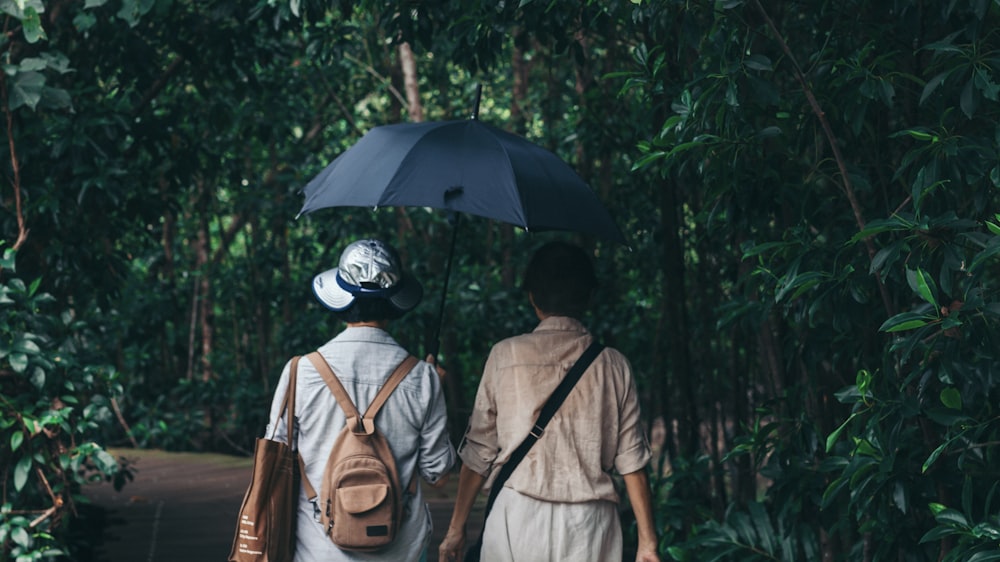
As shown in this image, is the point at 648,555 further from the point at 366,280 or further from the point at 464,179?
the point at 464,179

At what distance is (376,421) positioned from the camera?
11.4 feet

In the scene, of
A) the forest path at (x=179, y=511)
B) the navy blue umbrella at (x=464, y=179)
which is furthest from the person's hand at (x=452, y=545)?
the forest path at (x=179, y=511)

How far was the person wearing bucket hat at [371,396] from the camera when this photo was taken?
344 centimetres

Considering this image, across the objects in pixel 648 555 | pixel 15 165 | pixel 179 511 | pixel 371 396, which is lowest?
pixel 179 511

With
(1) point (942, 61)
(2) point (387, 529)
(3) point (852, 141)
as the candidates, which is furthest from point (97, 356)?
(1) point (942, 61)

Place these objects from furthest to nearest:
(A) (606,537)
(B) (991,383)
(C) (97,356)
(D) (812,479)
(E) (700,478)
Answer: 1. (C) (97,356)
2. (E) (700,478)
3. (D) (812,479)
4. (A) (606,537)
5. (B) (991,383)

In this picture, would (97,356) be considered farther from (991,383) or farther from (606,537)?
(991,383)

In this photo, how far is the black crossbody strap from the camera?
3.64 m

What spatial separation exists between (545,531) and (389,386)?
0.63m

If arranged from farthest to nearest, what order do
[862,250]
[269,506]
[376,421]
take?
[862,250] → [376,421] → [269,506]

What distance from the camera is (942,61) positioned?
12.6 feet

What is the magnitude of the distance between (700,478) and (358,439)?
304 centimetres

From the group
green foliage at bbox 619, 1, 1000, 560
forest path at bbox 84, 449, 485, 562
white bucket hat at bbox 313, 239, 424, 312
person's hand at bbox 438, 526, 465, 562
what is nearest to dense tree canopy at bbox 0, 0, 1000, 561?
green foliage at bbox 619, 1, 1000, 560

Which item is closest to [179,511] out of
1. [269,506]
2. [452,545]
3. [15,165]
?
[15,165]
